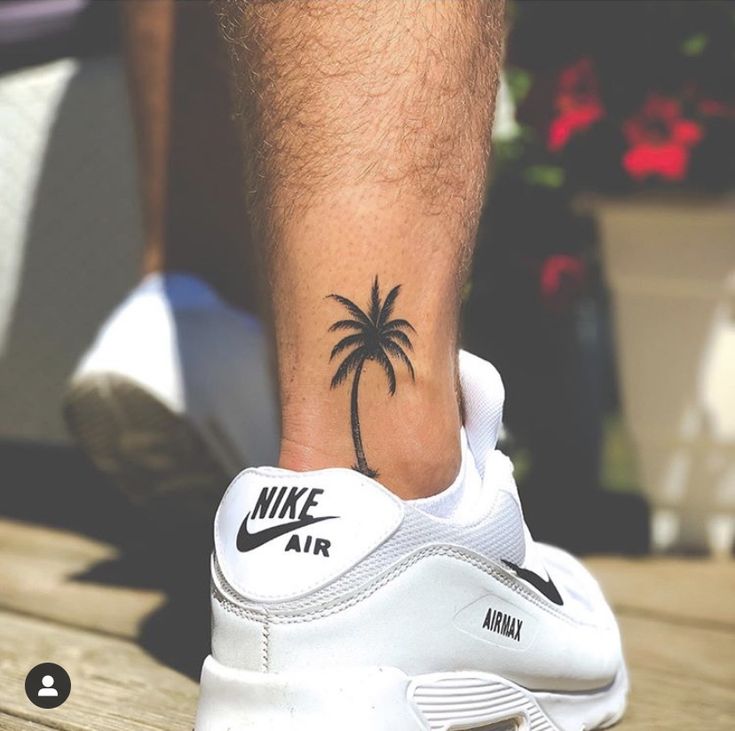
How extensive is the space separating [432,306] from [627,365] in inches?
35.9

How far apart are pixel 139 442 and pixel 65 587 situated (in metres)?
0.23

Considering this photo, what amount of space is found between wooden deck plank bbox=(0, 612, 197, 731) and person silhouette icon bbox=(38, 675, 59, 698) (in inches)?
0.6

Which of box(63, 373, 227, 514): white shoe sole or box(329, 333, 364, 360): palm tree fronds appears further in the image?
box(63, 373, 227, 514): white shoe sole

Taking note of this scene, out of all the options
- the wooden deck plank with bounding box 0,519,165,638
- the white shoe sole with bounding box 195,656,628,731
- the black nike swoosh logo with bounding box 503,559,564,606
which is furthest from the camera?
the wooden deck plank with bounding box 0,519,165,638

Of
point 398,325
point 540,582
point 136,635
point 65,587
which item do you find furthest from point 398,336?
point 65,587

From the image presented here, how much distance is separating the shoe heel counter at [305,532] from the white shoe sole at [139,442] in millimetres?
521

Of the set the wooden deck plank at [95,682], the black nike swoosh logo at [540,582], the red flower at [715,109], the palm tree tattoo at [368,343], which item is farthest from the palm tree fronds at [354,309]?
the red flower at [715,109]

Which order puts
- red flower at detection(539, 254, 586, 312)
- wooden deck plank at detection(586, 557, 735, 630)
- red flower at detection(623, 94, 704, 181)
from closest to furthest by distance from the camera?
wooden deck plank at detection(586, 557, 735, 630)
red flower at detection(623, 94, 704, 181)
red flower at detection(539, 254, 586, 312)

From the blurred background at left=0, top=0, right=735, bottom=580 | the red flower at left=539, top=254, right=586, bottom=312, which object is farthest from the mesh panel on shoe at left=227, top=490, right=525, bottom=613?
the red flower at left=539, top=254, right=586, bottom=312

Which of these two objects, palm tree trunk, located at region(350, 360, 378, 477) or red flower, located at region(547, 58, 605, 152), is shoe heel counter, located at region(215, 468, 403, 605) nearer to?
palm tree trunk, located at region(350, 360, 378, 477)

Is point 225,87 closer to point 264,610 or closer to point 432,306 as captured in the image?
point 432,306

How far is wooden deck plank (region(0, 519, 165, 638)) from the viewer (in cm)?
124

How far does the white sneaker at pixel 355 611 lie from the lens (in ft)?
2.43

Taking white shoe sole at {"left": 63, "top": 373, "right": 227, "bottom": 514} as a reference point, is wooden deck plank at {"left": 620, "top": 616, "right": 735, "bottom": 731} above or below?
below
